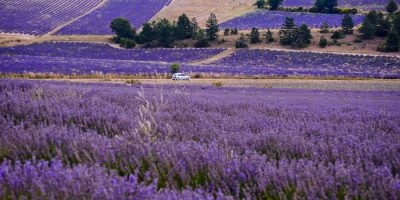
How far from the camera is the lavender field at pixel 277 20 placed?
56.6 m

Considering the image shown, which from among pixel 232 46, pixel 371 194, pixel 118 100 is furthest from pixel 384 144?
pixel 232 46

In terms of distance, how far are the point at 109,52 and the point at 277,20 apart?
22987 mm

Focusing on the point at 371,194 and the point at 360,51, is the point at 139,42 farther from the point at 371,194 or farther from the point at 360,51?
the point at 371,194

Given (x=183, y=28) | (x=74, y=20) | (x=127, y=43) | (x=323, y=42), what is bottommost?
(x=323, y=42)

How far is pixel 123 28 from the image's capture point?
5544cm

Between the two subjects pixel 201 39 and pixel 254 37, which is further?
pixel 201 39

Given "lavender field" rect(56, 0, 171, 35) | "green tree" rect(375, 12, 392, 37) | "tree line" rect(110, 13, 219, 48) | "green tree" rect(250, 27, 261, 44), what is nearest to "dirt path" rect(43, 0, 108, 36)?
"lavender field" rect(56, 0, 171, 35)

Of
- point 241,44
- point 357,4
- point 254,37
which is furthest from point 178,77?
point 357,4

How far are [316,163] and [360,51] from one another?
43.5 meters

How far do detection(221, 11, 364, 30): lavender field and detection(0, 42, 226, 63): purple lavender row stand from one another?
1201 cm

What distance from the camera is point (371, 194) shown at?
105 inches

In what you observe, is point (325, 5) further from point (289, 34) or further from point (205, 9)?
point (289, 34)

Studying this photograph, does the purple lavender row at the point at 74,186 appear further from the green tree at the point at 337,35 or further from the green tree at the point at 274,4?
the green tree at the point at 274,4

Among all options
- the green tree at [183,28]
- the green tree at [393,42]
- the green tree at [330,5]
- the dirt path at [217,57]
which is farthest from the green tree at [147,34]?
the green tree at [330,5]
